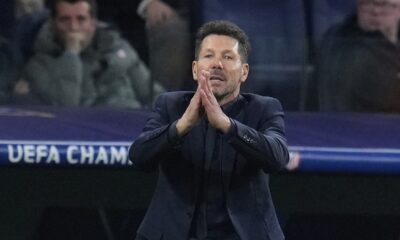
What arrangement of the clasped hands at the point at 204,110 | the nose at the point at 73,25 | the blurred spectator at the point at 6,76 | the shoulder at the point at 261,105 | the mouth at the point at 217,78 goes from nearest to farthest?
the clasped hands at the point at 204,110, the mouth at the point at 217,78, the shoulder at the point at 261,105, the blurred spectator at the point at 6,76, the nose at the point at 73,25

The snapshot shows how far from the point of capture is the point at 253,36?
20.9 ft

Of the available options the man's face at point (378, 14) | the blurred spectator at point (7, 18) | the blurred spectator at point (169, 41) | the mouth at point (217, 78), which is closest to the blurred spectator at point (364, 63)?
the man's face at point (378, 14)

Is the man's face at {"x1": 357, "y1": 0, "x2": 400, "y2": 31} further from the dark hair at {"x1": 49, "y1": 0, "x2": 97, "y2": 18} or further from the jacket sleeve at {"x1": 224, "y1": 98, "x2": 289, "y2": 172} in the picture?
the jacket sleeve at {"x1": 224, "y1": 98, "x2": 289, "y2": 172}

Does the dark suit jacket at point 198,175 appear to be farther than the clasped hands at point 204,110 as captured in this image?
Yes

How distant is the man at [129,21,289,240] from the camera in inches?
146

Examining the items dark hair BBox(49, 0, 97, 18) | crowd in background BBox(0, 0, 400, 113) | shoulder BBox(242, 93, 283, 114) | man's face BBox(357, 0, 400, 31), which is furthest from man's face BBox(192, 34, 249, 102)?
man's face BBox(357, 0, 400, 31)

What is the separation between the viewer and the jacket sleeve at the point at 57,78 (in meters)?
6.19

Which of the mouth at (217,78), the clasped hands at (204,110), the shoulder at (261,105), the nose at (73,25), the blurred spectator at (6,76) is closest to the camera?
the clasped hands at (204,110)

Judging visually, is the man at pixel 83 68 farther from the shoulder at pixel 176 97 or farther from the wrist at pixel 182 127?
the wrist at pixel 182 127

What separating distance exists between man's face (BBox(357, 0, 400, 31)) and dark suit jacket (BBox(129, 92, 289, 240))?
270 cm

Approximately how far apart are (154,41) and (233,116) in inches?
99.9

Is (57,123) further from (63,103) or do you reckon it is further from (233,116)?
(233,116)

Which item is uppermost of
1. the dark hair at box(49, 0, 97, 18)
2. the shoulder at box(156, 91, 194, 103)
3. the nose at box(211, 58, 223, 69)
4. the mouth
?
the nose at box(211, 58, 223, 69)

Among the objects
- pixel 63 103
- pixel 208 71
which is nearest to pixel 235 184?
pixel 208 71
